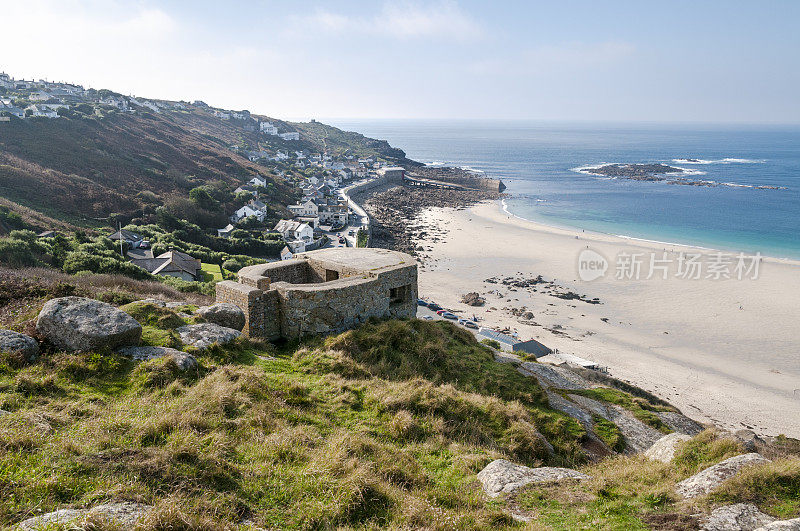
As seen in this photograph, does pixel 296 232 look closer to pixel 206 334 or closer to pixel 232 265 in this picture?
pixel 232 265

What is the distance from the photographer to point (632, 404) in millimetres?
14344

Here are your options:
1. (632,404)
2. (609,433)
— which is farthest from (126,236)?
(609,433)

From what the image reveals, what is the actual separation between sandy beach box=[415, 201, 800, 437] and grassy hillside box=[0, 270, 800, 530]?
1768 centimetres

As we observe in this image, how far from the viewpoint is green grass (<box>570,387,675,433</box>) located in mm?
13180

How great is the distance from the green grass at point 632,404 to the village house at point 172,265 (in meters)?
26.6

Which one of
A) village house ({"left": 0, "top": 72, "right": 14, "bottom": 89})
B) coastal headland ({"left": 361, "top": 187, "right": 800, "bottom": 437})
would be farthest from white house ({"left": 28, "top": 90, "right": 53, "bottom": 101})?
coastal headland ({"left": 361, "top": 187, "right": 800, "bottom": 437})

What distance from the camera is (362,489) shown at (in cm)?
592

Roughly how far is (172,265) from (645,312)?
3608 centimetres

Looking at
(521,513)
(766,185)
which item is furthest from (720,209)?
(521,513)

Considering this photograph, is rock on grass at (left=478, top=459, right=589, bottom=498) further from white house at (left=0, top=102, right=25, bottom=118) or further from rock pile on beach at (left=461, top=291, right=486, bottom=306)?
white house at (left=0, top=102, right=25, bottom=118)

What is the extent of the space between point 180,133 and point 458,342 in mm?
100049

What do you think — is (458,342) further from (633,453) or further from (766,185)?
(766,185)

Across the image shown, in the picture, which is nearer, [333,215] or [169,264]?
[169,264]

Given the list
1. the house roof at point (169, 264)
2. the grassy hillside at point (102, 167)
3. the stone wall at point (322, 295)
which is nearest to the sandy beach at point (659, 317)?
the stone wall at point (322, 295)
